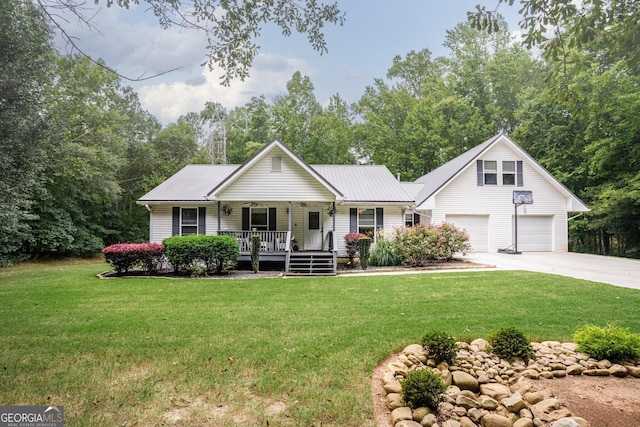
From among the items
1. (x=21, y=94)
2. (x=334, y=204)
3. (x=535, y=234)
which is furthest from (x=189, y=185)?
(x=535, y=234)

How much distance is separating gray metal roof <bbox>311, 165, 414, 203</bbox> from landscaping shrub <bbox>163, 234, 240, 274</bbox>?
505cm

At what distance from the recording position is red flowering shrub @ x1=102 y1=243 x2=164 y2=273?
10750 mm

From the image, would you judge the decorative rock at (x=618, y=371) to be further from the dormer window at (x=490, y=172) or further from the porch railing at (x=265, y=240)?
the dormer window at (x=490, y=172)

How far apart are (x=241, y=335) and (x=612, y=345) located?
4.70 m

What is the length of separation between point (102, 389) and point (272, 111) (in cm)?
2782

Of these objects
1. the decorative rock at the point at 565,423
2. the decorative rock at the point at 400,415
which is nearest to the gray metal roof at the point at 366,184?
the decorative rock at the point at 400,415

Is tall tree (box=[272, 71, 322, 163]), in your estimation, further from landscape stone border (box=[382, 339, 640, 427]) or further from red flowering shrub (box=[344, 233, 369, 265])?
landscape stone border (box=[382, 339, 640, 427])

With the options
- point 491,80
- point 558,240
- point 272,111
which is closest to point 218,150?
point 272,111

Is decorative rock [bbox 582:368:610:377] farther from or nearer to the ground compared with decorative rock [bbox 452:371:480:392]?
nearer to the ground

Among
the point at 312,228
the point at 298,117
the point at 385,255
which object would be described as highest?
the point at 298,117

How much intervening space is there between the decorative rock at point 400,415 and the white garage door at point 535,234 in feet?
58.9

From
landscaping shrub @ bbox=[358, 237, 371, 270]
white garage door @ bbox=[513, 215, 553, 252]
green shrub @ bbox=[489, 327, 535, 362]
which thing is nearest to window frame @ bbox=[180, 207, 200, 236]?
landscaping shrub @ bbox=[358, 237, 371, 270]

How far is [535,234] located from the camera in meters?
18.0

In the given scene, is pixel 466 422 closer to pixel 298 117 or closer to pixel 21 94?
pixel 21 94
